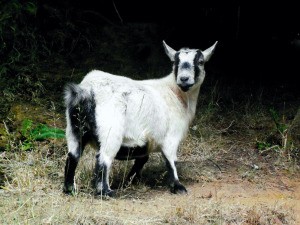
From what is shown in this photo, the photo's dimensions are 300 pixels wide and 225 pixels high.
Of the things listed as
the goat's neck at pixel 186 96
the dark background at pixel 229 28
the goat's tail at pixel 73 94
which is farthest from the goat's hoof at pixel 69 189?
the dark background at pixel 229 28

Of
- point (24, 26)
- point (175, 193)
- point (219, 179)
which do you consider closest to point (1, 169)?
point (175, 193)

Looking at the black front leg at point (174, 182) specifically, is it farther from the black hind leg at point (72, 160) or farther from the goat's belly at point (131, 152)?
the black hind leg at point (72, 160)

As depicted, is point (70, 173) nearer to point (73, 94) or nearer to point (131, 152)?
point (131, 152)

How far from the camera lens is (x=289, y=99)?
1055 centimetres

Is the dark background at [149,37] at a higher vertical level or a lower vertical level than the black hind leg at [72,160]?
higher

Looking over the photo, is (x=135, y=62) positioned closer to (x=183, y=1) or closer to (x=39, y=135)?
(x=183, y=1)

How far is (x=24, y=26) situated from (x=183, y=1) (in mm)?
2866

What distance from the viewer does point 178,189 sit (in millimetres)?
7129

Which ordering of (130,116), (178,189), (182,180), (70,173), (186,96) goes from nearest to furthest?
(70,173)
(130,116)
(178,189)
(186,96)
(182,180)

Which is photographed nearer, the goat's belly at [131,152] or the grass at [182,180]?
the grass at [182,180]

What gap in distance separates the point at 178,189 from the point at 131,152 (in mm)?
731

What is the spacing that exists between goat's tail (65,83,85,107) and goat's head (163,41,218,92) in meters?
1.45

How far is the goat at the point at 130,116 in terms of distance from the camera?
21.4ft

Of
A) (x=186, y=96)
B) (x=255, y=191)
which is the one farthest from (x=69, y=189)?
(x=255, y=191)
